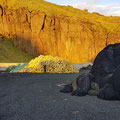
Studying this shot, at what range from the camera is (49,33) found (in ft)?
87.7

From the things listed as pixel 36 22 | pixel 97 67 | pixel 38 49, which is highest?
pixel 36 22

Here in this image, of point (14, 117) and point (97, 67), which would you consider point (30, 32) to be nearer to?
point (97, 67)

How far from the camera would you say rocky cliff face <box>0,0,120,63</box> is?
2616 centimetres

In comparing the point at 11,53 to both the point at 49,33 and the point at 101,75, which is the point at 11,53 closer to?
the point at 49,33

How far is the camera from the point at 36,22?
2606cm

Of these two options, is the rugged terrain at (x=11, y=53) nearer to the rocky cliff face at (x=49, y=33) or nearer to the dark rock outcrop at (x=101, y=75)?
the rocky cliff face at (x=49, y=33)

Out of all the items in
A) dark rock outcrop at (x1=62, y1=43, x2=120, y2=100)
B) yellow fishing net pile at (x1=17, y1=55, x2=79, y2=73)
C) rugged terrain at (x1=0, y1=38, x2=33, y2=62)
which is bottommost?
rugged terrain at (x1=0, y1=38, x2=33, y2=62)

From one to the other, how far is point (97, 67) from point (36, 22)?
22.6 meters

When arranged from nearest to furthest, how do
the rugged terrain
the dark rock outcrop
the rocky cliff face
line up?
the dark rock outcrop
the rugged terrain
the rocky cliff face

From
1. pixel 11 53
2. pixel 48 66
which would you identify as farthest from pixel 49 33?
pixel 48 66

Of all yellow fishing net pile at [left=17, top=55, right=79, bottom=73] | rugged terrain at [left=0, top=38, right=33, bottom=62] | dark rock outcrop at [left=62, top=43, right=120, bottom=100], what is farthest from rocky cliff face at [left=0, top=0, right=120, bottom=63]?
dark rock outcrop at [left=62, top=43, right=120, bottom=100]

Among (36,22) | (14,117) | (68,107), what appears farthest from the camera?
(36,22)

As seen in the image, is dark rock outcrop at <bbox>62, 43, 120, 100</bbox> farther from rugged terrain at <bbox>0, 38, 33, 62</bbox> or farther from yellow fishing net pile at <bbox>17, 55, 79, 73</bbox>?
rugged terrain at <bbox>0, 38, 33, 62</bbox>

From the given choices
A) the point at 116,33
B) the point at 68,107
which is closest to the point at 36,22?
the point at 116,33
